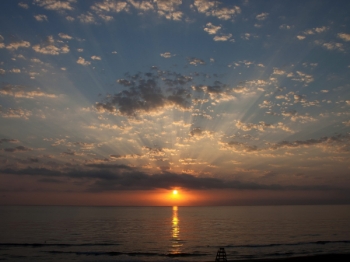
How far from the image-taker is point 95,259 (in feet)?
145

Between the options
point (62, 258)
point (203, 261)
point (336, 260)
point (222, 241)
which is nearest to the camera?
point (336, 260)

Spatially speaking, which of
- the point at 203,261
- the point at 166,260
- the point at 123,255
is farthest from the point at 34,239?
the point at 203,261

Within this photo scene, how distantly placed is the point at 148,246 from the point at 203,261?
17.4 metres

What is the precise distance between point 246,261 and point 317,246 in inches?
922

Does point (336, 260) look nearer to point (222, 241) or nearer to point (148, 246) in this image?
point (222, 241)

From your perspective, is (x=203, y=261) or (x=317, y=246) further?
(x=317, y=246)

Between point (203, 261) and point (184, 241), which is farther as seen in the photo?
point (184, 241)

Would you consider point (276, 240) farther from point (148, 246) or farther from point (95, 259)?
point (95, 259)

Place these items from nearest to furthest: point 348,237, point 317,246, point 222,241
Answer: point 317,246
point 222,241
point 348,237

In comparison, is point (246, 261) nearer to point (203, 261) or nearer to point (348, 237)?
point (203, 261)

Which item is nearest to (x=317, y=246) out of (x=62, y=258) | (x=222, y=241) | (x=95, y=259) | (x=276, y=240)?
(x=276, y=240)

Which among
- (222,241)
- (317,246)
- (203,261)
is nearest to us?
(203,261)

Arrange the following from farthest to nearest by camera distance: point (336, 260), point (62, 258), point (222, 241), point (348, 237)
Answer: point (348, 237)
point (222, 241)
point (62, 258)
point (336, 260)

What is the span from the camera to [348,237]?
221ft
